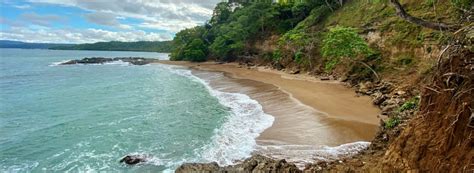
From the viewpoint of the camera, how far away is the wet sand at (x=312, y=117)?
505 inches

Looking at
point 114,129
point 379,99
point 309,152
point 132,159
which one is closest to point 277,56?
point 379,99

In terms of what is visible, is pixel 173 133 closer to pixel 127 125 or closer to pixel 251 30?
pixel 127 125

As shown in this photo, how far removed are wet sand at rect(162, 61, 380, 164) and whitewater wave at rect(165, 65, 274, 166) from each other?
1.54ft

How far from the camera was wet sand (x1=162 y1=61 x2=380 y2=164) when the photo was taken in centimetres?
1283

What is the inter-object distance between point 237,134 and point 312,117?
4.23m

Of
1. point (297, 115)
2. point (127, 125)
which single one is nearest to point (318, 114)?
point (297, 115)

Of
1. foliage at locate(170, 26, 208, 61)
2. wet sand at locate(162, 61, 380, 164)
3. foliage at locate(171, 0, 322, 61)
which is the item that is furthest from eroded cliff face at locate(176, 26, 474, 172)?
foliage at locate(170, 26, 208, 61)

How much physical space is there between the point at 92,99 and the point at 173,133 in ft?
42.3

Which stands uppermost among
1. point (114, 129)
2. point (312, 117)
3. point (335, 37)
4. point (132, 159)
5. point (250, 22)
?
point (250, 22)

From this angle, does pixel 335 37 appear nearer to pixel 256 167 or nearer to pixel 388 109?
pixel 388 109

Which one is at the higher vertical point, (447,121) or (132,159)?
(447,121)

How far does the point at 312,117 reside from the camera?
653 inches

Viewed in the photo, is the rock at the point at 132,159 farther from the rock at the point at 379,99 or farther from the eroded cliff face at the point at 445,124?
the rock at the point at 379,99

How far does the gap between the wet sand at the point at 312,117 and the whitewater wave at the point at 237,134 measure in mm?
470
